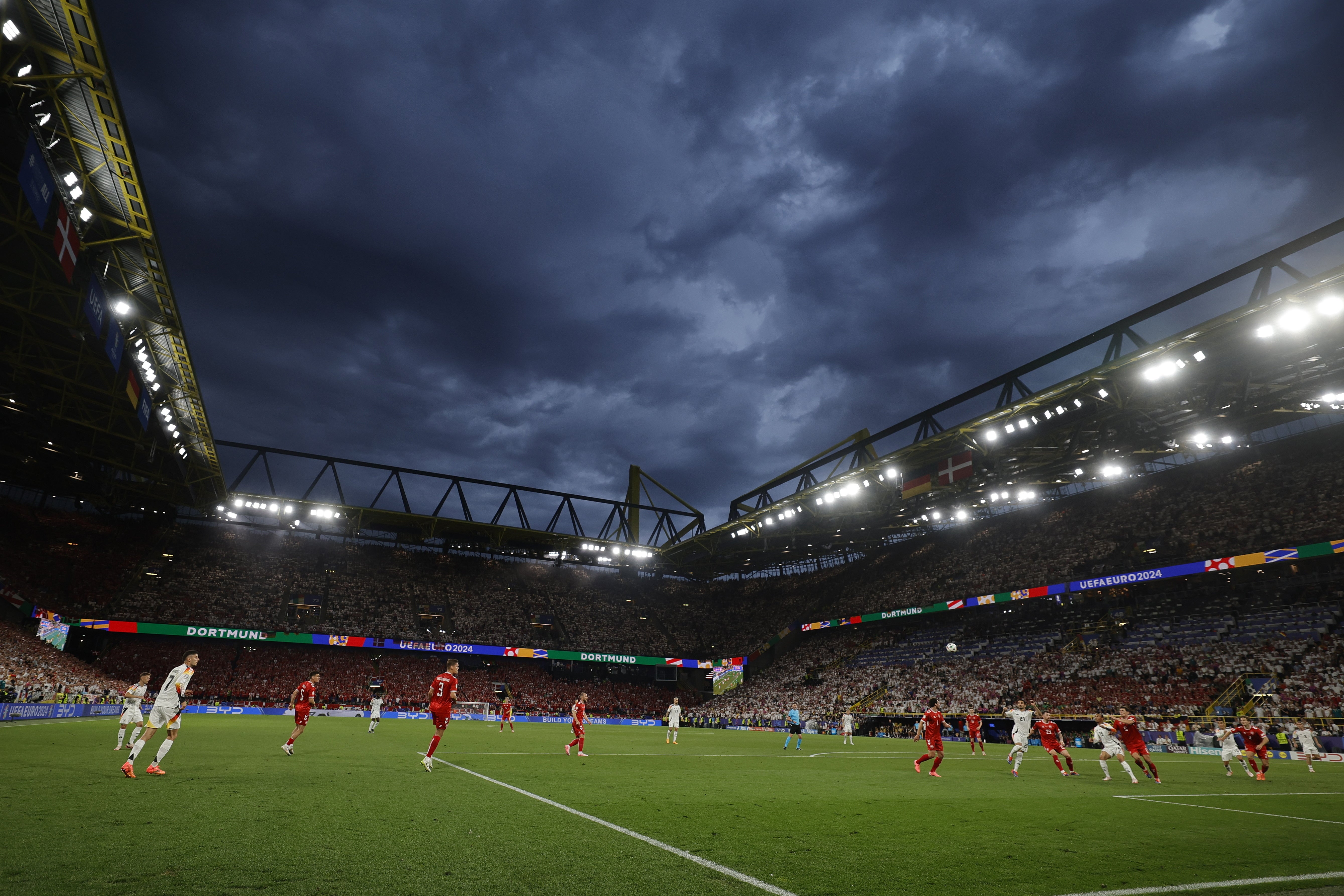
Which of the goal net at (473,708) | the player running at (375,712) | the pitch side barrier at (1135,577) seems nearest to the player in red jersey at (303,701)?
the player running at (375,712)

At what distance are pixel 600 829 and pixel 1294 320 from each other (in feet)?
95.2

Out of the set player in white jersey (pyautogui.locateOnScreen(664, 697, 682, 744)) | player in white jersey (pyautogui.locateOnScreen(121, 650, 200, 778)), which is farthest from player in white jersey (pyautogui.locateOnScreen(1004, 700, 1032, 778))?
player in white jersey (pyautogui.locateOnScreen(121, 650, 200, 778))

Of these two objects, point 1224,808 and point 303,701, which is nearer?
point 1224,808

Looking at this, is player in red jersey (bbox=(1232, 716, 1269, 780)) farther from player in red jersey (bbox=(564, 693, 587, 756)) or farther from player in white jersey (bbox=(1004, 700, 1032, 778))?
player in red jersey (bbox=(564, 693, 587, 756))

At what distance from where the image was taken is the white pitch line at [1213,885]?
601 cm

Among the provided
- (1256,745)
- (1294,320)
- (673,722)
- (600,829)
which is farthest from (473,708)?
(1294,320)

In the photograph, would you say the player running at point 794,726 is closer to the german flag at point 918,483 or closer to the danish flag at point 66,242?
the german flag at point 918,483

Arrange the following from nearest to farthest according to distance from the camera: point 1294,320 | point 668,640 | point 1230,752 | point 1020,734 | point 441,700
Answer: point 441,700, point 1230,752, point 1020,734, point 1294,320, point 668,640

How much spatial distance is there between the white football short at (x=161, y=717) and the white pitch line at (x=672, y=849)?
5973mm

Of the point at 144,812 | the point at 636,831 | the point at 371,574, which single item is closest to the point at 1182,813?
the point at 636,831

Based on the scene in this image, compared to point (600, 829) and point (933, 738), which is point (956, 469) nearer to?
point (933, 738)

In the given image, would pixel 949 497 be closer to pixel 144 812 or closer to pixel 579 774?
pixel 579 774

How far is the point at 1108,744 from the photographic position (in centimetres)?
1617

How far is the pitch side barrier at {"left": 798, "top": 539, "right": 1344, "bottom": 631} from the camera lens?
3369cm
